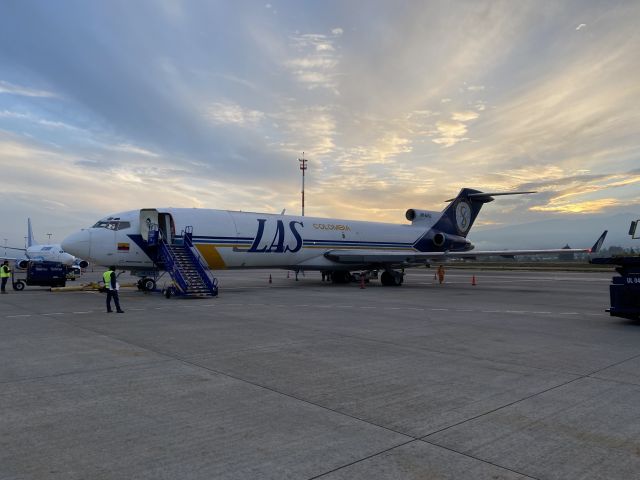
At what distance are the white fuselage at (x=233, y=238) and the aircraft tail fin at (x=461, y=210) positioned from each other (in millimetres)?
5852

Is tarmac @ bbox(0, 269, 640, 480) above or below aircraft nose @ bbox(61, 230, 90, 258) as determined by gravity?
below

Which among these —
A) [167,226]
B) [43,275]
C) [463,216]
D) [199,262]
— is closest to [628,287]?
[199,262]

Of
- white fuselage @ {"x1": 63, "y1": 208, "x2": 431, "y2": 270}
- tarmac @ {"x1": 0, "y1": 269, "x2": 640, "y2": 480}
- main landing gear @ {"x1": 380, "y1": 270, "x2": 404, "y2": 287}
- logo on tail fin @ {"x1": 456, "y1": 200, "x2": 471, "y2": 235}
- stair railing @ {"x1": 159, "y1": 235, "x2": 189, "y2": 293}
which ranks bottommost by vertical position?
tarmac @ {"x1": 0, "y1": 269, "x2": 640, "y2": 480}

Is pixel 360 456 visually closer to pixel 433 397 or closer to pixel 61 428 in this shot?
pixel 433 397

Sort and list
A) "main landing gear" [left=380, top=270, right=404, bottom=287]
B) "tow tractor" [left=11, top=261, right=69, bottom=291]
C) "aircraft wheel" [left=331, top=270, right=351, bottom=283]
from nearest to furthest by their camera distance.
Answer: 1. "tow tractor" [left=11, top=261, right=69, bottom=291]
2. "main landing gear" [left=380, top=270, right=404, bottom=287]
3. "aircraft wheel" [left=331, top=270, right=351, bottom=283]

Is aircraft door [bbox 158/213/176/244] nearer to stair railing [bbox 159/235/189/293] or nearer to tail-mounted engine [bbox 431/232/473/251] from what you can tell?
stair railing [bbox 159/235/189/293]

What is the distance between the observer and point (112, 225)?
19734 millimetres

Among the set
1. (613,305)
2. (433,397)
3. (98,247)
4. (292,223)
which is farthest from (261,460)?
(292,223)

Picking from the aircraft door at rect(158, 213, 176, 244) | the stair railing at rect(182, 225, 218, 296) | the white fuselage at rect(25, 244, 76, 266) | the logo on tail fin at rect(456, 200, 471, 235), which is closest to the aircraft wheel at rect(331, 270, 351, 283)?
the logo on tail fin at rect(456, 200, 471, 235)

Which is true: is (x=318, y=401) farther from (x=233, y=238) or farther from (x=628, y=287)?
(x=233, y=238)

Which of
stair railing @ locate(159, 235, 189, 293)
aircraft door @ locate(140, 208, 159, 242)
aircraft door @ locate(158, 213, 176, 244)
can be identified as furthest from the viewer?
aircraft door @ locate(158, 213, 176, 244)

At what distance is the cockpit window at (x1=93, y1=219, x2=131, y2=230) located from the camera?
19688 millimetres

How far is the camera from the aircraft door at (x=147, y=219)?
66.1 ft

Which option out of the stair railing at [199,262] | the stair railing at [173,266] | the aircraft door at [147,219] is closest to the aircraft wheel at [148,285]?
the stair railing at [173,266]
